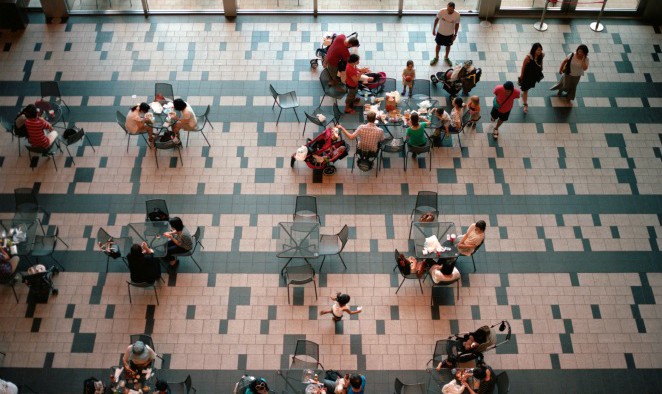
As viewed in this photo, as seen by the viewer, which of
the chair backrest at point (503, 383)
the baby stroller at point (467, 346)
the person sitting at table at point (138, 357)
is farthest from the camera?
the baby stroller at point (467, 346)

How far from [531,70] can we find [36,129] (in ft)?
34.4

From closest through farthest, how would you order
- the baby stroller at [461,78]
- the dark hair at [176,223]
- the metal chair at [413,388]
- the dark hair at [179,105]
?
the metal chair at [413,388] → the dark hair at [176,223] → the dark hair at [179,105] → the baby stroller at [461,78]

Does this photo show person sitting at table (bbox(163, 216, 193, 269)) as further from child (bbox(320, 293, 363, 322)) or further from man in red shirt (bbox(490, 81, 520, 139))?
man in red shirt (bbox(490, 81, 520, 139))

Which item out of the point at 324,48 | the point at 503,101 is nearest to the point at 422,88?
the point at 503,101

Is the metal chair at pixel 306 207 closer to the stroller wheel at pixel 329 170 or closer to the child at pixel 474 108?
the stroller wheel at pixel 329 170

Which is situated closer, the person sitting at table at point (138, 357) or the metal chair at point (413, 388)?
the person sitting at table at point (138, 357)

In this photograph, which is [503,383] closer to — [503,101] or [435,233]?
[435,233]

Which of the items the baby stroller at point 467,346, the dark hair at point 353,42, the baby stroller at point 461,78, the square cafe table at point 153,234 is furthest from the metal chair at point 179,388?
the baby stroller at point 461,78

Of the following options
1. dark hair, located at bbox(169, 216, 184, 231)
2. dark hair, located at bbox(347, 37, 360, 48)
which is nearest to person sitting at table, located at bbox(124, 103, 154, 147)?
dark hair, located at bbox(169, 216, 184, 231)

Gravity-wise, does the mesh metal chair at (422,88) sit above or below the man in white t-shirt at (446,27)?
below

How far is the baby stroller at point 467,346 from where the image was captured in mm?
11836

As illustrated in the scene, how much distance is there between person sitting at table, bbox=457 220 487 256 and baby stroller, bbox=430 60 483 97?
4230mm

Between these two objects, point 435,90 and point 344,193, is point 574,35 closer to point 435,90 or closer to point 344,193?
point 435,90

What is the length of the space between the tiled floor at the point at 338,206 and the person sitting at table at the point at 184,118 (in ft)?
2.24
